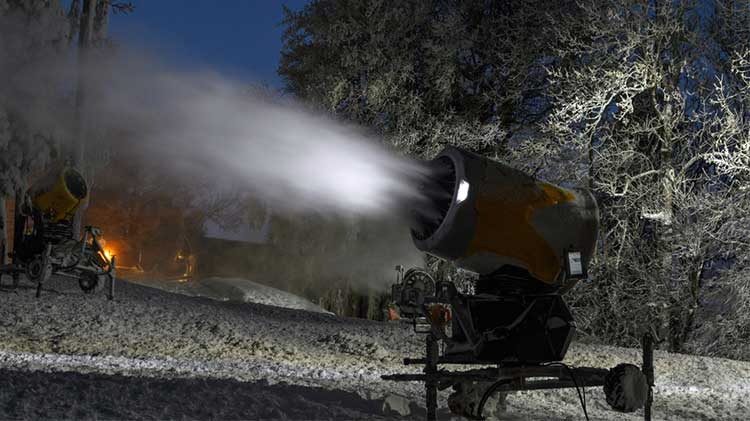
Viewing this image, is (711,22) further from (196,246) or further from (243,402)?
(196,246)

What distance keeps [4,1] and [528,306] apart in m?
17.2

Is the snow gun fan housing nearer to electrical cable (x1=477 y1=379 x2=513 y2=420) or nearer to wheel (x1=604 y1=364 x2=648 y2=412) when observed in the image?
electrical cable (x1=477 y1=379 x2=513 y2=420)

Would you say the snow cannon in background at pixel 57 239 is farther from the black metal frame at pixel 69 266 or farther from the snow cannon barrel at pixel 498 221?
the snow cannon barrel at pixel 498 221

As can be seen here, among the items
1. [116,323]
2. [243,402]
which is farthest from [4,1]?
[243,402]

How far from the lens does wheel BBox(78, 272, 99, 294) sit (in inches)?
528

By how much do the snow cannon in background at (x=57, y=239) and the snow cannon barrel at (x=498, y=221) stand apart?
9449mm

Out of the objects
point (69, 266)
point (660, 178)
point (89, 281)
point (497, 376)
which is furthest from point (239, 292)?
point (497, 376)

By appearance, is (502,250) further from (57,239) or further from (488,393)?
(57,239)

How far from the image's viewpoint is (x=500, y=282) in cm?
519

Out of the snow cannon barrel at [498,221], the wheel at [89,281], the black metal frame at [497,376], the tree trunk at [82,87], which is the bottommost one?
the black metal frame at [497,376]

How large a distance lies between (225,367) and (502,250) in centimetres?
475

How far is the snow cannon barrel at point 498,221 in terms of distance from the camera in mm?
4773

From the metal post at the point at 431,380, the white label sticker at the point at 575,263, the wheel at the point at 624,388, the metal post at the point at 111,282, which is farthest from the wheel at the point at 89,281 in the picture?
the wheel at the point at 624,388

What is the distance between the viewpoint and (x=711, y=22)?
636 inches
